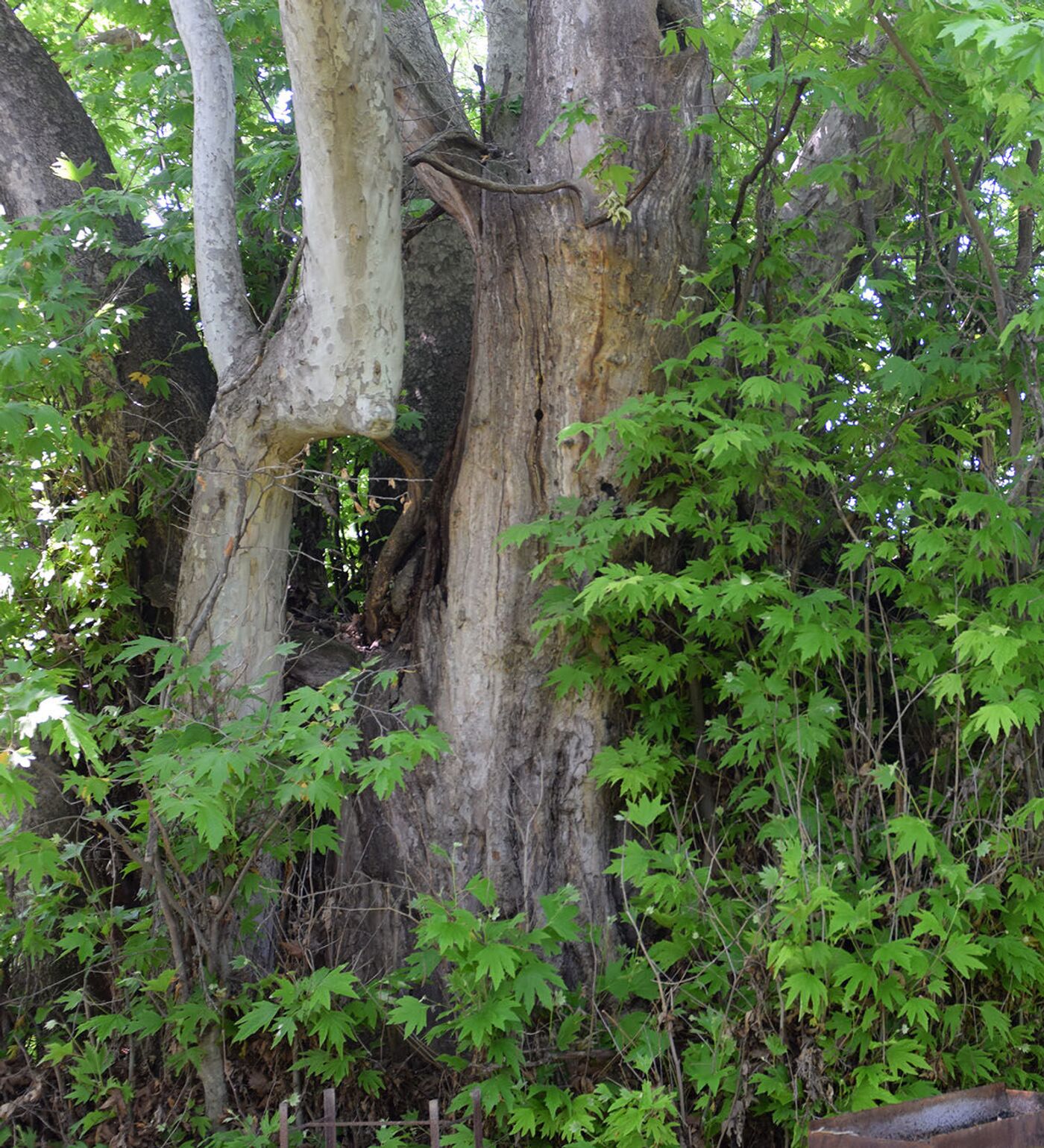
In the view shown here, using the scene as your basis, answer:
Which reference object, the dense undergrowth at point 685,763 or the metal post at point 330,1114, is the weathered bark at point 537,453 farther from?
the metal post at point 330,1114

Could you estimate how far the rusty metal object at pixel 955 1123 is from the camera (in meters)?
2.56

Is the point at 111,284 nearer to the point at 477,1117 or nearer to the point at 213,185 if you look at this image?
the point at 213,185

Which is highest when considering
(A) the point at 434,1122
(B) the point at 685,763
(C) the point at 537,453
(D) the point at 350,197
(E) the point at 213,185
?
(E) the point at 213,185

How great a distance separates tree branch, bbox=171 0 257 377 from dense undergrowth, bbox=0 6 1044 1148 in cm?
46

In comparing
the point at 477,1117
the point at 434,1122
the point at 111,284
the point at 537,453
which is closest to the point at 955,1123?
the point at 477,1117

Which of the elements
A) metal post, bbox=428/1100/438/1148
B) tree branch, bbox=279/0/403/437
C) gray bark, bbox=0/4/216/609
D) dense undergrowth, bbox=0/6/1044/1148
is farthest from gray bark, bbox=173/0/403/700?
metal post, bbox=428/1100/438/1148

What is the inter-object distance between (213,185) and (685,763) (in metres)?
3.20

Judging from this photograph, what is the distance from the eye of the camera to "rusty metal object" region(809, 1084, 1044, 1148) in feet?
8.41

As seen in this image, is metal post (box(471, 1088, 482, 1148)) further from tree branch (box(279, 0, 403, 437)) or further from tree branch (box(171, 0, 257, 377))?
tree branch (box(171, 0, 257, 377))

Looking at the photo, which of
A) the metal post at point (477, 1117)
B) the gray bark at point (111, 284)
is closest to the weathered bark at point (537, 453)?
the metal post at point (477, 1117)

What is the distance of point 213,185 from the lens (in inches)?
179

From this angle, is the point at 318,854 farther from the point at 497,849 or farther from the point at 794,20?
the point at 794,20

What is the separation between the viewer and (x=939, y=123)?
160 inches

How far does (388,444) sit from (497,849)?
1884mm
